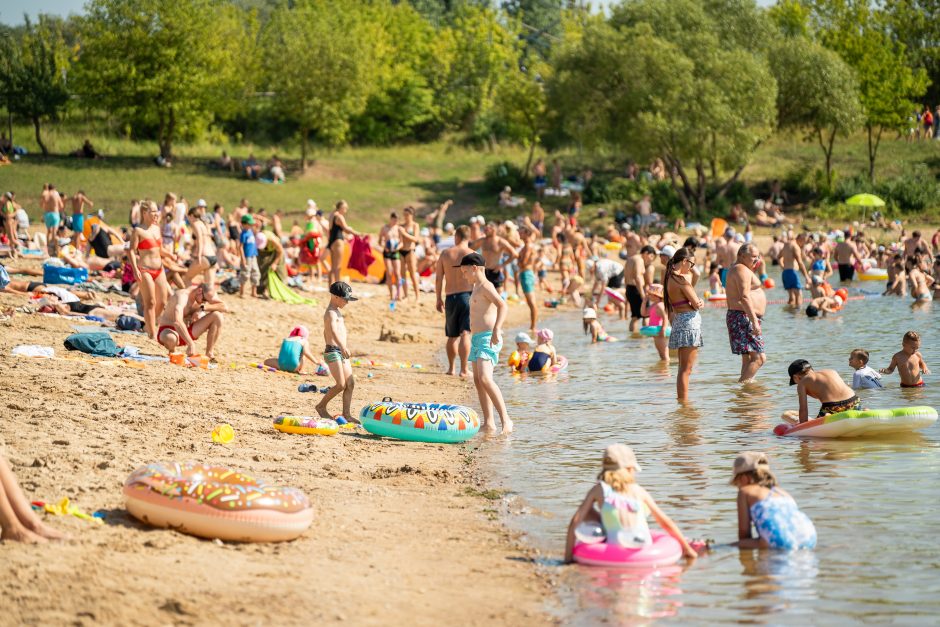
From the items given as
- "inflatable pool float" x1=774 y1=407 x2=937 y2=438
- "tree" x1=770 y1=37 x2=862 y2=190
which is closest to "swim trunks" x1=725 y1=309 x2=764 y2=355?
"inflatable pool float" x1=774 y1=407 x2=937 y2=438

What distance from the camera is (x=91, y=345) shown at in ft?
39.7

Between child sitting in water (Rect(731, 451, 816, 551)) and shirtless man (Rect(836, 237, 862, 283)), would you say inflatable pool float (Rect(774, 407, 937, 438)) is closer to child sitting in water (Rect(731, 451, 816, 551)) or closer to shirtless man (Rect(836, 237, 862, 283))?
child sitting in water (Rect(731, 451, 816, 551))

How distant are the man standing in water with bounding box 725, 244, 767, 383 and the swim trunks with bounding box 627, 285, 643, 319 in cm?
597

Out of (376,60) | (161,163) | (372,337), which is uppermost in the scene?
(376,60)

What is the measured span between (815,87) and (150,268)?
33826 mm

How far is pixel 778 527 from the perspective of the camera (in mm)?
6469

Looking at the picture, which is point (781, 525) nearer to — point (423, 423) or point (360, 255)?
point (423, 423)

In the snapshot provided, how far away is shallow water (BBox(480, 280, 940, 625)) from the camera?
576cm

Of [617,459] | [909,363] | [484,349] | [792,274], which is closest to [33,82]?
[792,274]

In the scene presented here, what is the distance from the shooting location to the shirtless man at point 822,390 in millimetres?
9516

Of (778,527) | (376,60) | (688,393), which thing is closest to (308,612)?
(778,527)

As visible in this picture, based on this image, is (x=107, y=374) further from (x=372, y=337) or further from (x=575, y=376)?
(x=372, y=337)

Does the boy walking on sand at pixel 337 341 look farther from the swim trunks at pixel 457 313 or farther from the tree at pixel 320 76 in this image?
the tree at pixel 320 76

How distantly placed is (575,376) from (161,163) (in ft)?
106
